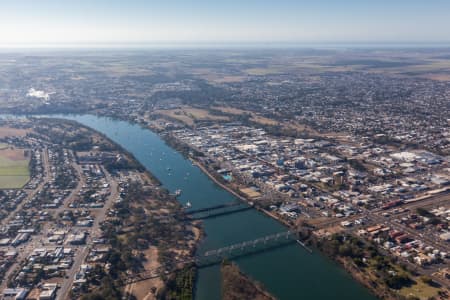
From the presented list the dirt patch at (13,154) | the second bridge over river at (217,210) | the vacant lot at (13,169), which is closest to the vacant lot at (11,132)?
the dirt patch at (13,154)

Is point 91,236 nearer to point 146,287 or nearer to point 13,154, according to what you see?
point 146,287

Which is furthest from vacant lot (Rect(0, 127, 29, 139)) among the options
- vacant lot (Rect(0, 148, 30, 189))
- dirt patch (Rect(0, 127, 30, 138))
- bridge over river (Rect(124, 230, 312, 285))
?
bridge over river (Rect(124, 230, 312, 285))

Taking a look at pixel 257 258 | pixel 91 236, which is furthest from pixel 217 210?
pixel 91 236

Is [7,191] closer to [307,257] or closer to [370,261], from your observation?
[307,257]

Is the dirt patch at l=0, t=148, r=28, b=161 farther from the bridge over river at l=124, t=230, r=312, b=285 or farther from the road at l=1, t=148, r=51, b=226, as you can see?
the bridge over river at l=124, t=230, r=312, b=285

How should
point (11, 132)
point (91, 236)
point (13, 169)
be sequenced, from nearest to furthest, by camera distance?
point (91, 236), point (13, 169), point (11, 132)

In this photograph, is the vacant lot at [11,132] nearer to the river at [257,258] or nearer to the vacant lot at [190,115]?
the vacant lot at [190,115]
